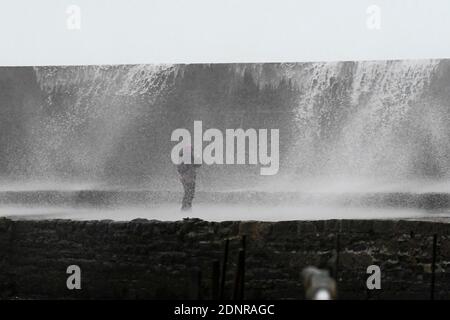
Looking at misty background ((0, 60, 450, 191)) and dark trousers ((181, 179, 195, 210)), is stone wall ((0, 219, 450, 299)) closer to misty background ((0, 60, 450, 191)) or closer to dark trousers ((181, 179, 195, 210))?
dark trousers ((181, 179, 195, 210))

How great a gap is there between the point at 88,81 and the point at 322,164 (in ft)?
5.16

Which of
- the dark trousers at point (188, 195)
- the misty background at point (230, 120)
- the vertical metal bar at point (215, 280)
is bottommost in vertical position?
the vertical metal bar at point (215, 280)

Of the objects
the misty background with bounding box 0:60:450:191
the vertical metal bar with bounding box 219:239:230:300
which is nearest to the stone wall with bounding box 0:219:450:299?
the vertical metal bar with bounding box 219:239:230:300

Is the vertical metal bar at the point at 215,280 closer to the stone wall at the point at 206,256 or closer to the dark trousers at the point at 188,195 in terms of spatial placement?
the stone wall at the point at 206,256

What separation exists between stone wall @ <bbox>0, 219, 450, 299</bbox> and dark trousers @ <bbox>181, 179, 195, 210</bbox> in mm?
104

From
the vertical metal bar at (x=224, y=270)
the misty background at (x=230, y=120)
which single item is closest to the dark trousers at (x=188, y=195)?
the misty background at (x=230, y=120)

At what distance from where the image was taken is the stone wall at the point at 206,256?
3.67 meters

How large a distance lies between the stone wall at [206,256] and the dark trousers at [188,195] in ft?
0.34

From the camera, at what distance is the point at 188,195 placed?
3.83 m

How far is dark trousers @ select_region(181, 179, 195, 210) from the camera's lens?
3826 mm
